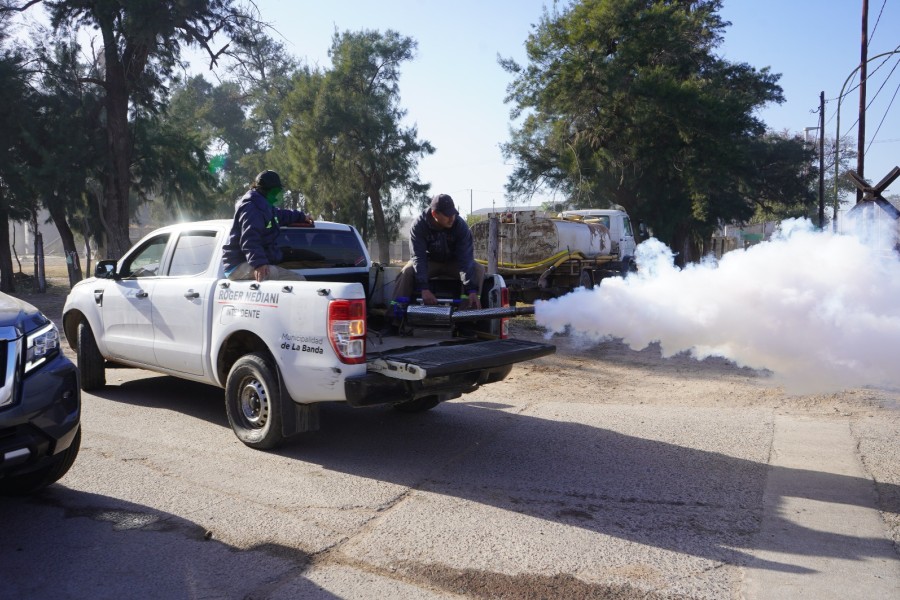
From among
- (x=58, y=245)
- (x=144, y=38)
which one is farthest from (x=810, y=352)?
(x=58, y=245)

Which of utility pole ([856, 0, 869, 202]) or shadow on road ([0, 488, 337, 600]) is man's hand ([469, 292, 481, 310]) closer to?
shadow on road ([0, 488, 337, 600])

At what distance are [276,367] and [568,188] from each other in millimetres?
27338

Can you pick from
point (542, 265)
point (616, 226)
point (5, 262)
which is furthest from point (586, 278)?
point (5, 262)

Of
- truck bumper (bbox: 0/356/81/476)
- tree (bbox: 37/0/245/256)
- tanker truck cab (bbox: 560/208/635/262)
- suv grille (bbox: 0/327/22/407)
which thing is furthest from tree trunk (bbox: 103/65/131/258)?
suv grille (bbox: 0/327/22/407)

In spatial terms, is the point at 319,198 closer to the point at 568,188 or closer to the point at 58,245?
the point at 568,188

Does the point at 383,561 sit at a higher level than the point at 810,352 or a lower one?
lower

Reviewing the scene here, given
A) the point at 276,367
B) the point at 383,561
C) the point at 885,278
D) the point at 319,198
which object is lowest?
the point at 383,561

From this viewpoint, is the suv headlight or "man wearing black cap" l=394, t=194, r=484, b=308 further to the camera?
"man wearing black cap" l=394, t=194, r=484, b=308

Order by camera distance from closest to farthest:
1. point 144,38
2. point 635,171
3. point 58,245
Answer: point 144,38 → point 635,171 → point 58,245

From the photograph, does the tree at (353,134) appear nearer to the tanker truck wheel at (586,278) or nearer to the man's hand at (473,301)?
the tanker truck wheel at (586,278)

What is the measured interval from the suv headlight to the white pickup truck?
1.49 m

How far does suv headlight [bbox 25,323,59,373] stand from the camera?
13.6 feet

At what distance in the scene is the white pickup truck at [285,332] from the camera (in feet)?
16.8

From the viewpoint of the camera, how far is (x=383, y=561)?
383cm
